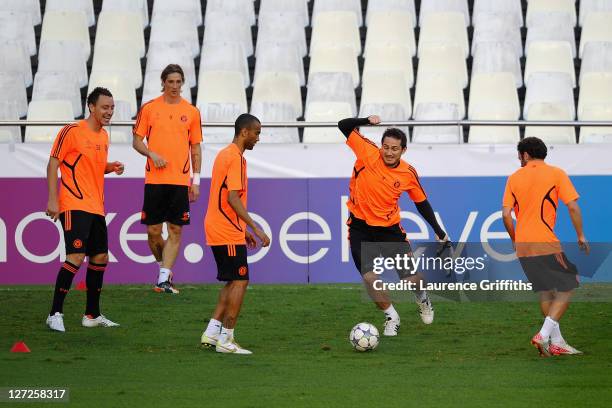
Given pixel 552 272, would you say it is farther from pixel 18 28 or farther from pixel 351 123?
pixel 18 28

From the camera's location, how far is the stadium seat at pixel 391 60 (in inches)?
650

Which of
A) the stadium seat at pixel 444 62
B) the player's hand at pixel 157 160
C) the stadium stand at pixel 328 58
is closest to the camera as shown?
the player's hand at pixel 157 160

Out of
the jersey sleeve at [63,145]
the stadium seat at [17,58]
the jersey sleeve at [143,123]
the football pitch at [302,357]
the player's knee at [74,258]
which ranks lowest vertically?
the football pitch at [302,357]

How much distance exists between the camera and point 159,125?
11562mm

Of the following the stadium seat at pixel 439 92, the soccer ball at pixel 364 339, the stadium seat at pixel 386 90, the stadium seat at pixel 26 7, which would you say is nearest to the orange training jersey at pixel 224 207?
the soccer ball at pixel 364 339

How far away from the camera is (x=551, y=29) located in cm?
1723

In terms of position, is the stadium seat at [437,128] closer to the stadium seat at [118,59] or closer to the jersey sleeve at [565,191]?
the stadium seat at [118,59]

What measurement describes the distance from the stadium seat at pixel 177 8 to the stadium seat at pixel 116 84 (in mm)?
1800

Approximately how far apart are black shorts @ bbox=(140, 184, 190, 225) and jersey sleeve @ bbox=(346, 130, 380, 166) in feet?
7.52

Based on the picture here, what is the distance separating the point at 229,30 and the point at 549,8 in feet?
16.3

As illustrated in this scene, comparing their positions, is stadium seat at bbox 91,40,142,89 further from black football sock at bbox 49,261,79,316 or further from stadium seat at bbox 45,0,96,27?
black football sock at bbox 49,261,79,316

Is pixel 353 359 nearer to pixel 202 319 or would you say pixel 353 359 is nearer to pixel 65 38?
pixel 202 319

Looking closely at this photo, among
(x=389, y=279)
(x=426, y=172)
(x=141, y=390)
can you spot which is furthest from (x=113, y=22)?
(x=141, y=390)

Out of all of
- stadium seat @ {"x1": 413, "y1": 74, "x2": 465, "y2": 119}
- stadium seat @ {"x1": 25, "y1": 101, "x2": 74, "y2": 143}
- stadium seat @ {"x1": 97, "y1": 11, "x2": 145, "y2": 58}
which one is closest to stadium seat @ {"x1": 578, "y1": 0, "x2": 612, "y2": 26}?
stadium seat @ {"x1": 413, "y1": 74, "x2": 465, "y2": 119}
